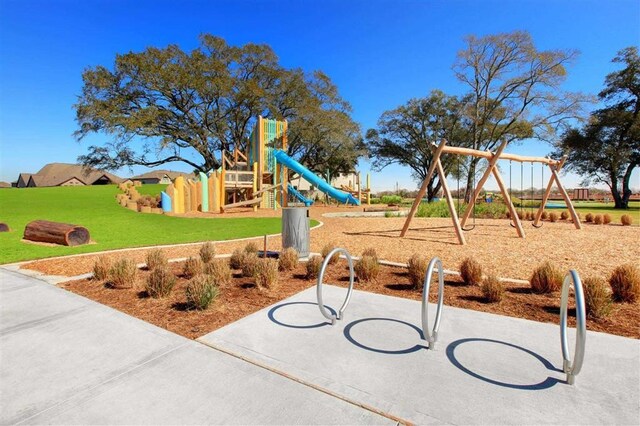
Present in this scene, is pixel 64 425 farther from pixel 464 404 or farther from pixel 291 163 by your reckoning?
pixel 291 163

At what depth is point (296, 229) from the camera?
7094 mm

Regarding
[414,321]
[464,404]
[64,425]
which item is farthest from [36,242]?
[464,404]

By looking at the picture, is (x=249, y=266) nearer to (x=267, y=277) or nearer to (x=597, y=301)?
(x=267, y=277)

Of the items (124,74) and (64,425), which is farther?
(124,74)

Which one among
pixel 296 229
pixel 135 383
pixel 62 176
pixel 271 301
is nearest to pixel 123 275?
pixel 271 301

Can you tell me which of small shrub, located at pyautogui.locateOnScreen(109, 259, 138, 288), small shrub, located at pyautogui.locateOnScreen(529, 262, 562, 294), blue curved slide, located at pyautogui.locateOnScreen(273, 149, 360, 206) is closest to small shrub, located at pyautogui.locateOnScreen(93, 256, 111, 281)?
small shrub, located at pyautogui.locateOnScreen(109, 259, 138, 288)

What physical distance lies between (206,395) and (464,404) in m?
1.82

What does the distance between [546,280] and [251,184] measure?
19319 millimetres

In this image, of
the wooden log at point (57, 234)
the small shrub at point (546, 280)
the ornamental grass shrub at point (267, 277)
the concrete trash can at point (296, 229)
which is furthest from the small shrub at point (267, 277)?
the wooden log at point (57, 234)

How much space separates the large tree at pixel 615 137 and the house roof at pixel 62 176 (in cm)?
7327

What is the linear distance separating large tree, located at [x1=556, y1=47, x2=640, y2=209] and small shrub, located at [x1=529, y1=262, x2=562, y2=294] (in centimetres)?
3004

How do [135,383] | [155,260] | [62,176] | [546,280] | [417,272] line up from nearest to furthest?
[135,383] → [546,280] → [417,272] → [155,260] → [62,176]

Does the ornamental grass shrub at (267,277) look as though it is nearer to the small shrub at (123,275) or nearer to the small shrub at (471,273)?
the small shrub at (123,275)

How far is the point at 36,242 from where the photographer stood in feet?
29.6
